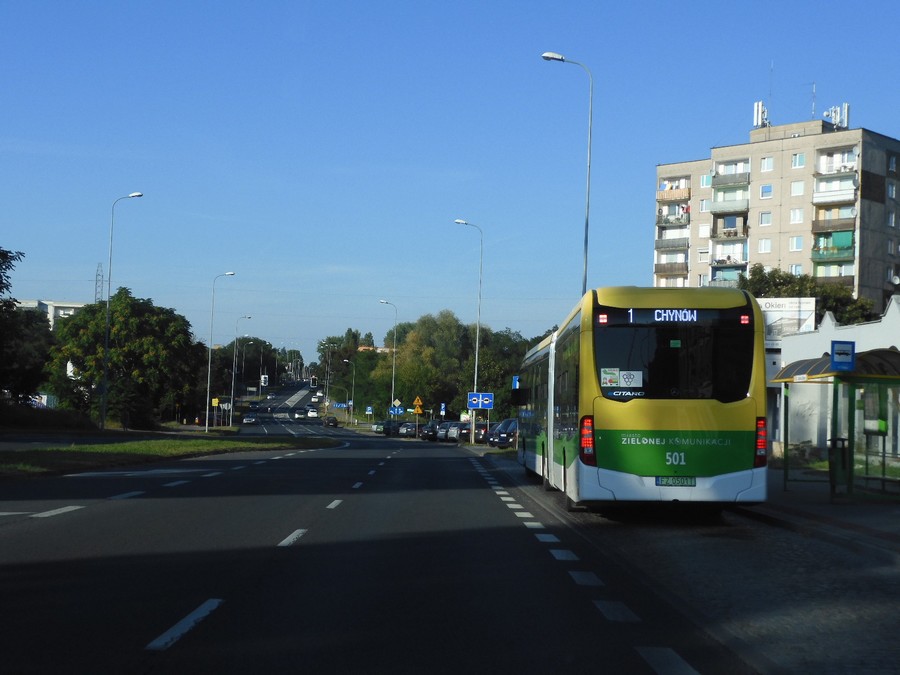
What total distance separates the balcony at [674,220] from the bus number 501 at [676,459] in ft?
301

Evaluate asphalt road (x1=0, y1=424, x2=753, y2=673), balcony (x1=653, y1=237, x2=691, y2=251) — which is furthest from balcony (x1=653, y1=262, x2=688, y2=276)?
asphalt road (x1=0, y1=424, x2=753, y2=673)

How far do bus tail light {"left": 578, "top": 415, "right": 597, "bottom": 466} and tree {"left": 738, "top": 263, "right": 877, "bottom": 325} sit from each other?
66.8m

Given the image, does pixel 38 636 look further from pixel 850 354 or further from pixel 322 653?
pixel 850 354

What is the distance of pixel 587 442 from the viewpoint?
15641mm

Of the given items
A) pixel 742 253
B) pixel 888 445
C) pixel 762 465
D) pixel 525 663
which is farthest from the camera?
pixel 742 253

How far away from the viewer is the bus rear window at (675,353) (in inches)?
619

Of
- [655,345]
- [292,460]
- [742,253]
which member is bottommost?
[292,460]

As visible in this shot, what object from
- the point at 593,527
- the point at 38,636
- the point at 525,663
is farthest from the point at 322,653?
the point at 593,527

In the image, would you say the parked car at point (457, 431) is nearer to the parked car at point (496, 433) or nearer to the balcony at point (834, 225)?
the parked car at point (496, 433)

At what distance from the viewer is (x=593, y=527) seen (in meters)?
16.0

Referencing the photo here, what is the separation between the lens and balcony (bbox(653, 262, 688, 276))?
10594 cm

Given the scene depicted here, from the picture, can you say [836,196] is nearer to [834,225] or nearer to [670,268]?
[834,225]

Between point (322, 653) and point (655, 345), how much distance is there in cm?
974

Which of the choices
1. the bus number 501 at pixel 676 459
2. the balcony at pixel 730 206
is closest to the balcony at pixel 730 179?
the balcony at pixel 730 206
